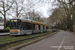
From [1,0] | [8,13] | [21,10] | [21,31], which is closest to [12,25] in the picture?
[21,31]

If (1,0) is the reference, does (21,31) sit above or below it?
below

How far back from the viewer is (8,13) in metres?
28.3

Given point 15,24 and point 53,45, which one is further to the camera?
point 15,24

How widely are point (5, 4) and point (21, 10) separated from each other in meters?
7.87

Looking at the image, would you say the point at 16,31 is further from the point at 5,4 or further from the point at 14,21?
the point at 5,4

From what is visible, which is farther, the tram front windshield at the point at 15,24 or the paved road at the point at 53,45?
the tram front windshield at the point at 15,24

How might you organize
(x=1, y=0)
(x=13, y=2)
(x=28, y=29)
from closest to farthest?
(x=28, y=29), (x=1, y=0), (x=13, y=2)

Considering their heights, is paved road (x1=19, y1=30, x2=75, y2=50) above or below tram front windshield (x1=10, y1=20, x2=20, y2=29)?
below

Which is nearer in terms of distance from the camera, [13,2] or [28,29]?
[28,29]

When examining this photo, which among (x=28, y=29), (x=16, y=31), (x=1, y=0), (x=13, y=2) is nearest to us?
(x=16, y=31)

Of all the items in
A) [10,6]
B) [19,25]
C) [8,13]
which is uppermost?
[10,6]

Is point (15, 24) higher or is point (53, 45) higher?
point (15, 24)

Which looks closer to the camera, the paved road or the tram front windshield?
the paved road

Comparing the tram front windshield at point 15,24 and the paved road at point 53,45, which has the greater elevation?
the tram front windshield at point 15,24
